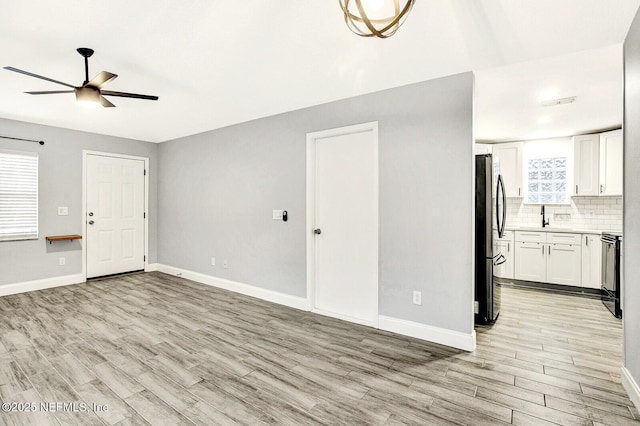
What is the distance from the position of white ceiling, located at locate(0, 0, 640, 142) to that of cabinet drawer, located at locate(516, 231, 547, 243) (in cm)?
188

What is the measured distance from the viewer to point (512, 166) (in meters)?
5.50

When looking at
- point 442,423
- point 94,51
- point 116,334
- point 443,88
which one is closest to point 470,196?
point 443,88

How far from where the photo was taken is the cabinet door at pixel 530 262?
5000 mm

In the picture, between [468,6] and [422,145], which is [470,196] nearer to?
[422,145]

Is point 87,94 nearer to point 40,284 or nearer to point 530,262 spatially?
point 40,284

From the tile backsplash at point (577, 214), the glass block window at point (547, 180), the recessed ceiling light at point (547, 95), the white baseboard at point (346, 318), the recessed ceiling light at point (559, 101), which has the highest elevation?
the recessed ceiling light at point (547, 95)

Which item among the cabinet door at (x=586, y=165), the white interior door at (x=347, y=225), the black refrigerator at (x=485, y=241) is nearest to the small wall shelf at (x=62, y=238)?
the white interior door at (x=347, y=225)

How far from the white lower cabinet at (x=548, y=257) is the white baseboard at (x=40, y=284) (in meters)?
7.14

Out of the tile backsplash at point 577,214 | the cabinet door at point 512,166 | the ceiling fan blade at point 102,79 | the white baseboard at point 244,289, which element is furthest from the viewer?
the cabinet door at point 512,166

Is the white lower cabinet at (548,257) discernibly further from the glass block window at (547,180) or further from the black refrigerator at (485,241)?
the black refrigerator at (485,241)

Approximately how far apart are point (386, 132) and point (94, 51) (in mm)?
2614

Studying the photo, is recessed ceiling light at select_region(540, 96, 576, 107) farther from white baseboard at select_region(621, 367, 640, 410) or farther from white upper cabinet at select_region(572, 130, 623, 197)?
white baseboard at select_region(621, 367, 640, 410)

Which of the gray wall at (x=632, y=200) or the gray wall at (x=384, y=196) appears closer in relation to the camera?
the gray wall at (x=632, y=200)

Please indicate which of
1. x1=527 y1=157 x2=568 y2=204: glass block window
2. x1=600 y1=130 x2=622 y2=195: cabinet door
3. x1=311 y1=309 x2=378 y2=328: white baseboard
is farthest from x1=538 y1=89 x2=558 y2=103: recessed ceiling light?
x1=311 y1=309 x2=378 y2=328: white baseboard
